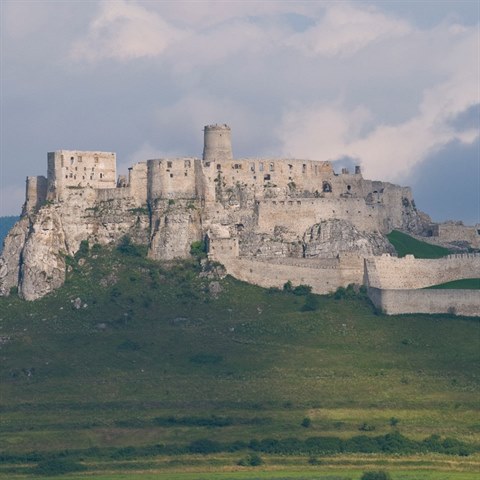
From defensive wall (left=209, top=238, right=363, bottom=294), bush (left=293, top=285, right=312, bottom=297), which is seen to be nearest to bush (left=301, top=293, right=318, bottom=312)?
bush (left=293, top=285, right=312, bottom=297)

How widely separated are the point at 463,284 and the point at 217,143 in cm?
2180

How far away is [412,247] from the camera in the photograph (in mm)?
179500

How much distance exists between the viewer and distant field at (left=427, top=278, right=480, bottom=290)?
170875mm

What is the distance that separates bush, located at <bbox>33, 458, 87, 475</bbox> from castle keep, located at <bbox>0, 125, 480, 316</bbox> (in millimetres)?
22725

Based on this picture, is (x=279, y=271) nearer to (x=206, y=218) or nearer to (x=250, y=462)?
(x=206, y=218)

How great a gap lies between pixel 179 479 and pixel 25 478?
9.91 m

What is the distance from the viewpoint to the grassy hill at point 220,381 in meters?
149

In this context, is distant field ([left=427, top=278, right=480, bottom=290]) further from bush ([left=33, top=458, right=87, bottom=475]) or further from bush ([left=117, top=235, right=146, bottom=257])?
bush ([left=33, top=458, right=87, bottom=475])

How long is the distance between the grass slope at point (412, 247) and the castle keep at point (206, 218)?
4.70ft

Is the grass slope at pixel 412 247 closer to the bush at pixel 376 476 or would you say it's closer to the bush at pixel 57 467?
the bush at pixel 376 476

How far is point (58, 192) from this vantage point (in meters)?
173

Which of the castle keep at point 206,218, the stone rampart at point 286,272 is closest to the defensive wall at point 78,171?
the castle keep at point 206,218

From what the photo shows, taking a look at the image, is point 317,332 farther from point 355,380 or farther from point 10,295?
point 10,295

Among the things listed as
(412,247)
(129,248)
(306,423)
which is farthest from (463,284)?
(129,248)
